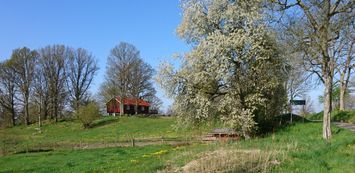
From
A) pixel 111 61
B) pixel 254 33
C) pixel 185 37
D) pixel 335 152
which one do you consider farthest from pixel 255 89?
pixel 111 61

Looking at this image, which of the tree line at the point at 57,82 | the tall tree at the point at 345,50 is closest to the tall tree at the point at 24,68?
the tree line at the point at 57,82

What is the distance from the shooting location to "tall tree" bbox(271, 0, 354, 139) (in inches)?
899

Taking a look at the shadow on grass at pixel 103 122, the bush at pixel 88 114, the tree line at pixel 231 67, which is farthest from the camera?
the shadow on grass at pixel 103 122

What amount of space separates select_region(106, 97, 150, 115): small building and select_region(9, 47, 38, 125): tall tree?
16554mm

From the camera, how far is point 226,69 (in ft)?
96.3

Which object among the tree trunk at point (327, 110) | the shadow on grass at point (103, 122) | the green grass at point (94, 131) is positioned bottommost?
the green grass at point (94, 131)

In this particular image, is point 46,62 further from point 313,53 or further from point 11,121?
point 313,53

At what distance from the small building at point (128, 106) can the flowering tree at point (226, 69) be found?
59441mm

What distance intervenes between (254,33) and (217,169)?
745 inches

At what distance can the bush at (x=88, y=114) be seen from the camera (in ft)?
244

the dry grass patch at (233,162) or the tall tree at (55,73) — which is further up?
the tall tree at (55,73)

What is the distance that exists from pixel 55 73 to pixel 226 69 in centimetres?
6518

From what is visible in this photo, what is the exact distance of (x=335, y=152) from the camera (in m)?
13.8

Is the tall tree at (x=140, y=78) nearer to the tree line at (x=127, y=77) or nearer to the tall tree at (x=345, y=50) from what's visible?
the tree line at (x=127, y=77)
